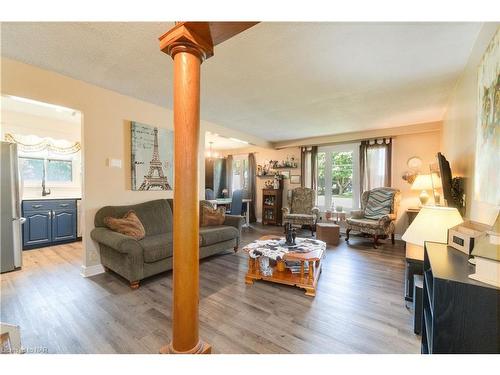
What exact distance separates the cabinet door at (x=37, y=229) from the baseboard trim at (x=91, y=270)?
71.4 inches

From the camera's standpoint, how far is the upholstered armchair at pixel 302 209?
4866 millimetres

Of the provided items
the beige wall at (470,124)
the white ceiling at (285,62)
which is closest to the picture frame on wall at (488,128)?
the beige wall at (470,124)

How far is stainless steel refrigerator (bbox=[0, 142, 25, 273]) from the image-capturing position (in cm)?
262

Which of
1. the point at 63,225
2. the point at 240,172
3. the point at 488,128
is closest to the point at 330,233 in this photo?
the point at 488,128

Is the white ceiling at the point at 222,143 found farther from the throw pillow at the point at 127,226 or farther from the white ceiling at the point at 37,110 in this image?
the throw pillow at the point at 127,226

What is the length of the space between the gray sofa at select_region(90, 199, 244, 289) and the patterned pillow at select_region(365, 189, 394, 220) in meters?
2.90

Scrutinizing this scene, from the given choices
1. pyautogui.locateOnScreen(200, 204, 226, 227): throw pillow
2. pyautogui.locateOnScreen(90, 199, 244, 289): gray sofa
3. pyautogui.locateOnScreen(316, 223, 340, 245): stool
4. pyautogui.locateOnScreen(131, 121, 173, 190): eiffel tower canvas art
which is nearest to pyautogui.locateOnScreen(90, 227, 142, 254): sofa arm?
pyautogui.locateOnScreen(90, 199, 244, 289): gray sofa

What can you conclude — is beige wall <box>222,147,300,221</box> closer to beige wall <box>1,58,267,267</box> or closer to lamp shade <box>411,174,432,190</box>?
lamp shade <box>411,174,432,190</box>

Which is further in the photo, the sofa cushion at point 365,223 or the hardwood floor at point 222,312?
the sofa cushion at point 365,223

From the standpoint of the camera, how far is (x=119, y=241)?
7.46ft

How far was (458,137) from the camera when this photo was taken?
2412 millimetres

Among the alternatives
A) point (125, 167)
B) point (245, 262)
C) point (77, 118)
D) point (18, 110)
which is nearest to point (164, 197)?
point (125, 167)

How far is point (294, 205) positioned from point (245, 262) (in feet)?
9.08
